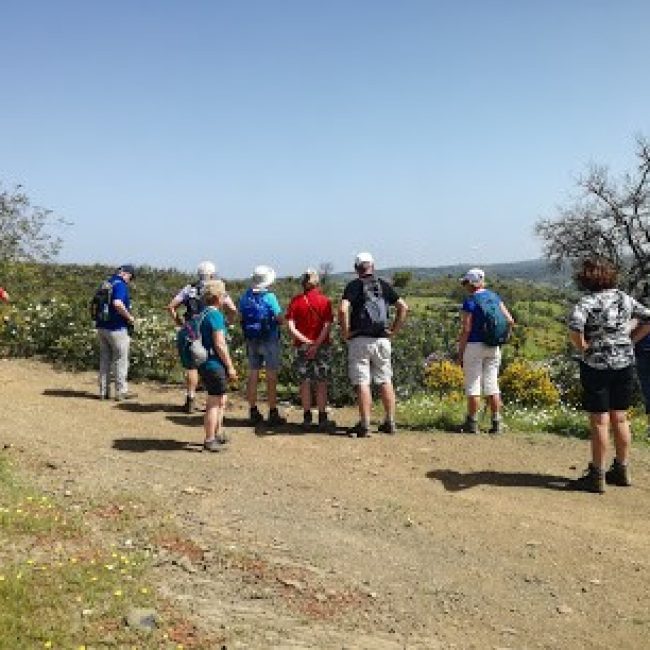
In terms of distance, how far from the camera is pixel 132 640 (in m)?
3.96

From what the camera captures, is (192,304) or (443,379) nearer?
(192,304)

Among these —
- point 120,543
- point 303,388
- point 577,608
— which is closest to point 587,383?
point 577,608

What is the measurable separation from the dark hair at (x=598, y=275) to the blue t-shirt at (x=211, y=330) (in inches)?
133

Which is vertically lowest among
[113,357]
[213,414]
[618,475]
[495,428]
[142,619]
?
[142,619]

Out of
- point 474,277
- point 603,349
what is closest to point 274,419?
point 474,277


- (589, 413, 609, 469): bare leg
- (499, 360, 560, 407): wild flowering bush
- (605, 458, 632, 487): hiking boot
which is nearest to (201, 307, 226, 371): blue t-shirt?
(589, 413, 609, 469): bare leg

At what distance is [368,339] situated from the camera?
321 inches

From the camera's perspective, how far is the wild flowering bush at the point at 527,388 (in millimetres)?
13578

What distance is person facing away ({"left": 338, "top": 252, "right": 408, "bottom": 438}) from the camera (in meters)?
8.10

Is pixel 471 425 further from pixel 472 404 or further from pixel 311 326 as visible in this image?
pixel 311 326

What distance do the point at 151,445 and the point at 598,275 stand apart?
15.3 feet

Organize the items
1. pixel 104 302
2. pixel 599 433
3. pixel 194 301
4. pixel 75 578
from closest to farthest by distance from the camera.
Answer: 1. pixel 75 578
2. pixel 599 433
3. pixel 194 301
4. pixel 104 302

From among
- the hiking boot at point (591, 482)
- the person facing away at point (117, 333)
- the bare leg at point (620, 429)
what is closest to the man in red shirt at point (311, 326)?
the person facing away at point (117, 333)

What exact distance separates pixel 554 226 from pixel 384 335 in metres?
21.9
